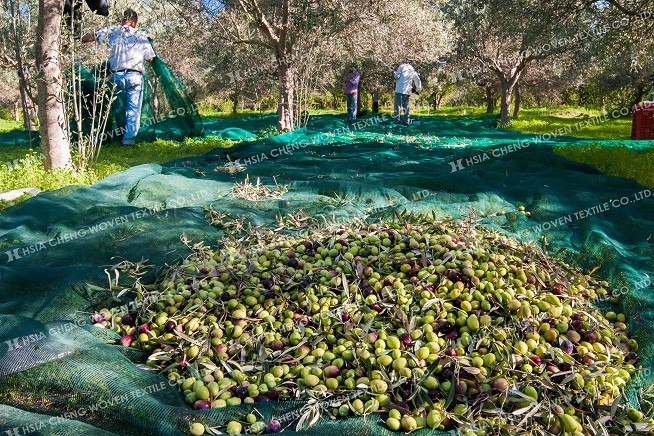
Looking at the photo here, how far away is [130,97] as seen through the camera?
10969 mm

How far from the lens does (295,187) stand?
5621mm

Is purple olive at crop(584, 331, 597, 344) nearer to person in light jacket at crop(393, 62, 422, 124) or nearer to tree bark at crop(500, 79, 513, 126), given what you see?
person in light jacket at crop(393, 62, 422, 124)

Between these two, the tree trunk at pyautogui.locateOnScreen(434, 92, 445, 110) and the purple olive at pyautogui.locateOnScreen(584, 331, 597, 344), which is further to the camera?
the tree trunk at pyautogui.locateOnScreen(434, 92, 445, 110)

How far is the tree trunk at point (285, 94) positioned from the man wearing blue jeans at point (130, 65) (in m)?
2.85

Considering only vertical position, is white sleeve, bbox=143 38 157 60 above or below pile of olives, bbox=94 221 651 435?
above

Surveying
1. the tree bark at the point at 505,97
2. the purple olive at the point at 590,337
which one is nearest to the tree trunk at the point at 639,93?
the tree bark at the point at 505,97

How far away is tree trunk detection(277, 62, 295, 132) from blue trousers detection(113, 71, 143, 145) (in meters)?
3.08

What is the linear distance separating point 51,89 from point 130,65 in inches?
175

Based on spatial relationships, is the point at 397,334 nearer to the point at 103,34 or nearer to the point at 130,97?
the point at 103,34

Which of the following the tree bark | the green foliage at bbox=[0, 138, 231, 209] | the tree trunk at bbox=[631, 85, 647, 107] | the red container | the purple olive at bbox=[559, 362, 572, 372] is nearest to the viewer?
the purple olive at bbox=[559, 362, 572, 372]

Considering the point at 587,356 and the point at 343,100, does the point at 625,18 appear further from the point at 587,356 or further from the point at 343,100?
the point at 343,100

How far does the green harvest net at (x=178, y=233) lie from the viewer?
6.64 ft

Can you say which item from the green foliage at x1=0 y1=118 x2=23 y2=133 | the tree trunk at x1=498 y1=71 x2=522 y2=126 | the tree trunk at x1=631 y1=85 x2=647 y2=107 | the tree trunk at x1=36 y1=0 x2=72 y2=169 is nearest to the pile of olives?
the tree trunk at x1=36 y1=0 x2=72 y2=169

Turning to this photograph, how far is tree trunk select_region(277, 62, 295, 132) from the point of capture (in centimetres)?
1218
